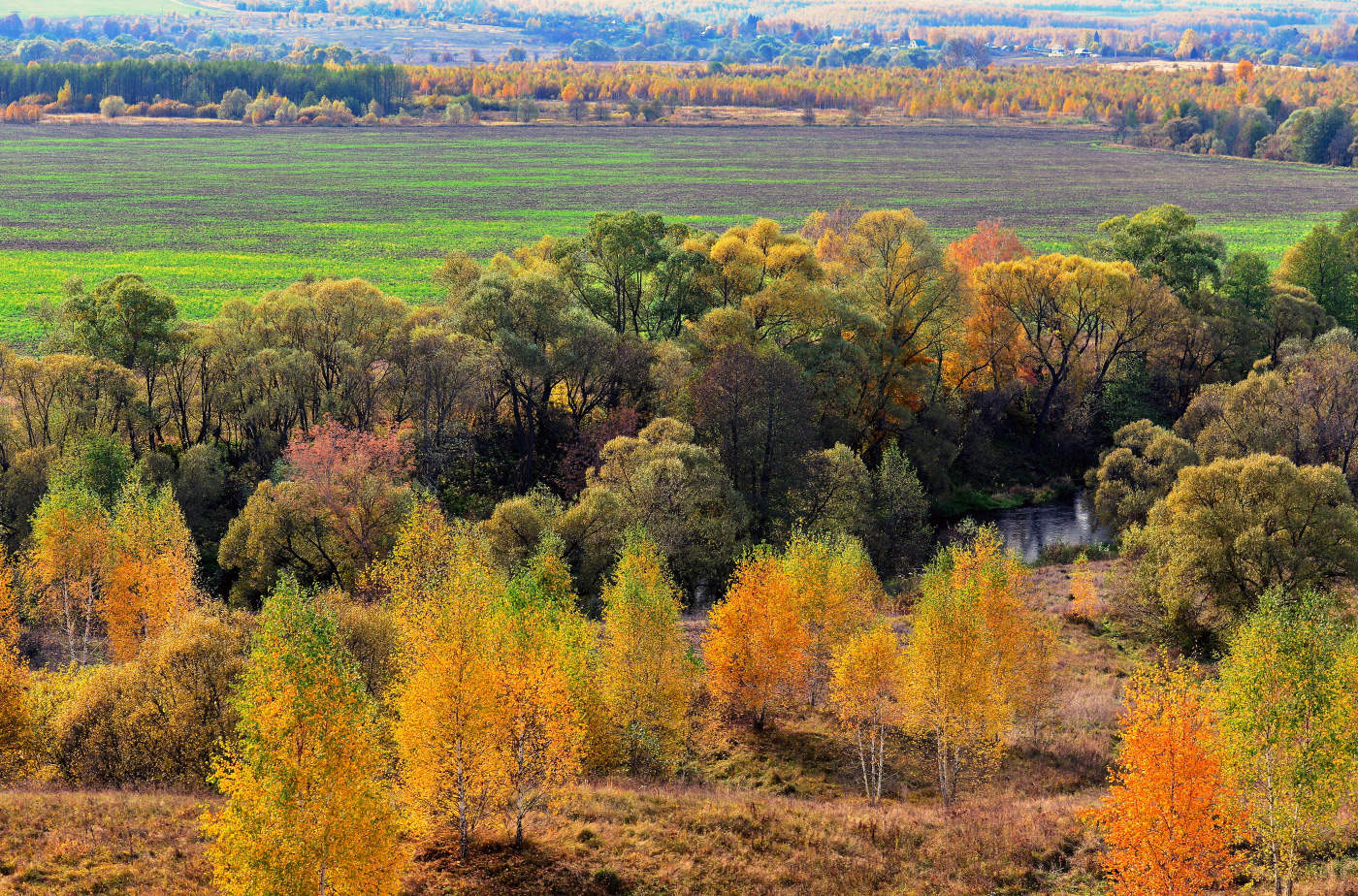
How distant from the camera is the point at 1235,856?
1538 inches

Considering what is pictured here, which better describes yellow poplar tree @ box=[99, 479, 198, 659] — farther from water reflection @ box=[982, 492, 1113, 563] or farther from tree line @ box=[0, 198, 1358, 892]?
water reflection @ box=[982, 492, 1113, 563]

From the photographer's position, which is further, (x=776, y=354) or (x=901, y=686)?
(x=776, y=354)

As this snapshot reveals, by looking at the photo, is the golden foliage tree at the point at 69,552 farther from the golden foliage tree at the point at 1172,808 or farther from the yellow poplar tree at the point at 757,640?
the golden foliage tree at the point at 1172,808

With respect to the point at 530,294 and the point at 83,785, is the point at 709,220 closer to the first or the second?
the point at 530,294

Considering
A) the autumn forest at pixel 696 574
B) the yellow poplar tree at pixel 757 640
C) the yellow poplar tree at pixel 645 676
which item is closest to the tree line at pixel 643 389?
the autumn forest at pixel 696 574

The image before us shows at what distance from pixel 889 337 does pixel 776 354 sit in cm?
1472

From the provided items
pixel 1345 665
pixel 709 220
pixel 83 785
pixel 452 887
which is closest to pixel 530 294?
pixel 83 785

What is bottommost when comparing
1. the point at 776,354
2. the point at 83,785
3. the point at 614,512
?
the point at 83,785

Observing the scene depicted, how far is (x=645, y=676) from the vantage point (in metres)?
49.2

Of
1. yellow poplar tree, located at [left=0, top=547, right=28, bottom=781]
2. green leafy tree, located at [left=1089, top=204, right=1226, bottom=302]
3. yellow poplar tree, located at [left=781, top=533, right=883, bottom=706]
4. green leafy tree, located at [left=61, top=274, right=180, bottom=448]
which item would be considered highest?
green leafy tree, located at [left=1089, top=204, right=1226, bottom=302]

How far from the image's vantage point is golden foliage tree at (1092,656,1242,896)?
3478cm

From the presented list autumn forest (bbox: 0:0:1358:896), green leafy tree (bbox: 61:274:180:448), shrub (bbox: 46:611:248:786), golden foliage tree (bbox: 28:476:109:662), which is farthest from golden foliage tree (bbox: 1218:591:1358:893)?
green leafy tree (bbox: 61:274:180:448)

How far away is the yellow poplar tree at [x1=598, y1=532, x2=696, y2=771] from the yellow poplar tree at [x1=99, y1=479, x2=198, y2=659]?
2563 cm

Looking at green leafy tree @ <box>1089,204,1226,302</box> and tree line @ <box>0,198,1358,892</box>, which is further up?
green leafy tree @ <box>1089,204,1226,302</box>
